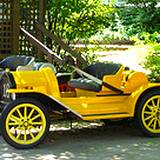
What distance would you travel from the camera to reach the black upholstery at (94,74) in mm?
7179

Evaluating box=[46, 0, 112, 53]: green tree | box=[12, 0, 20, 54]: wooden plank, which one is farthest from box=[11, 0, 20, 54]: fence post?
box=[46, 0, 112, 53]: green tree

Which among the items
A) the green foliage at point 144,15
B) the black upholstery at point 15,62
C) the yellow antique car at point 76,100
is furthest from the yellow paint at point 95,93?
the green foliage at point 144,15

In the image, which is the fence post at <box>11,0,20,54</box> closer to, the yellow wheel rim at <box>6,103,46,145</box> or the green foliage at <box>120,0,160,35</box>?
the green foliage at <box>120,0,160,35</box>

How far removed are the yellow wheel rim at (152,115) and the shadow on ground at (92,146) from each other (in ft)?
0.59

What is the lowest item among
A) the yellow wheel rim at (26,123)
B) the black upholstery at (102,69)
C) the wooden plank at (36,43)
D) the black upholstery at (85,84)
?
the yellow wheel rim at (26,123)

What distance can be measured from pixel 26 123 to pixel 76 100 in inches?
29.7

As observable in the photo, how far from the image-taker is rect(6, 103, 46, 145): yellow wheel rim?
663cm

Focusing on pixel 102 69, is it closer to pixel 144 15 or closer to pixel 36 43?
pixel 36 43

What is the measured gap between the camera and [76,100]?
22.9ft

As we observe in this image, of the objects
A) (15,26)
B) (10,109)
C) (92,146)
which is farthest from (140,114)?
(15,26)

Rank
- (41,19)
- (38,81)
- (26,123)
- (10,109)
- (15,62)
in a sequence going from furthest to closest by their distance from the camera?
(41,19)
(15,62)
(38,81)
(26,123)
(10,109)

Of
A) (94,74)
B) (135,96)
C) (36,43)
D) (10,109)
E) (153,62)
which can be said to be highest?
(36,43)

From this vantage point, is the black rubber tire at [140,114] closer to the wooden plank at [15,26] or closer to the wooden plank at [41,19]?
the wooden plank at [41,19]

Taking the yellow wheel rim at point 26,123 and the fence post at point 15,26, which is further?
the fence post at point 15,26
